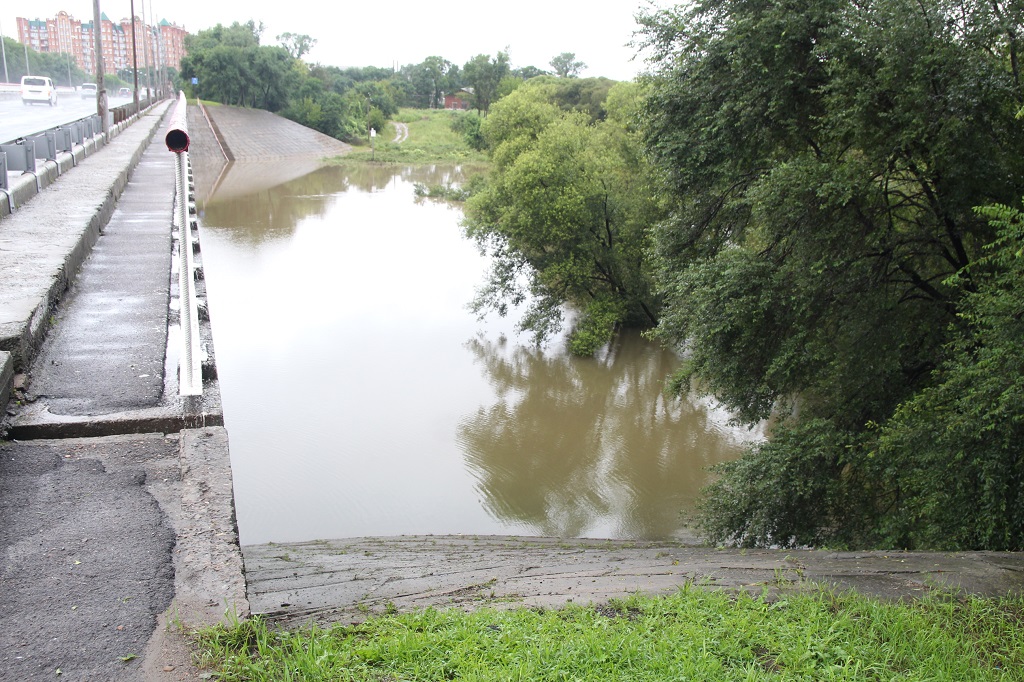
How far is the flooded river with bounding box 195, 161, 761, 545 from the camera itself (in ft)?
42.3

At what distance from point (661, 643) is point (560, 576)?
2006 millimetres

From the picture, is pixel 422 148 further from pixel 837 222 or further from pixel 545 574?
pixel 545 574

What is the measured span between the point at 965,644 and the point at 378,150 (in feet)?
237

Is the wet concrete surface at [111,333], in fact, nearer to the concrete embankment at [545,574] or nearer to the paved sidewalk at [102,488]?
the paved sidewalk at [102,488]

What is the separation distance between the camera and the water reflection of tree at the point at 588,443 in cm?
1329

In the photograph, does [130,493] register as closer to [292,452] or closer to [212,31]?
[292,452]

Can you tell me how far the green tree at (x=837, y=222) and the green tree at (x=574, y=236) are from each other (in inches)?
370

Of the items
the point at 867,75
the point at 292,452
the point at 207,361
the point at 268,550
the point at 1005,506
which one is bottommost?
the point at 292,452

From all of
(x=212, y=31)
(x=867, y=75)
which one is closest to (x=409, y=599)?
(x=867, y=75)

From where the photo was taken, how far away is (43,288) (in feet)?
25.6

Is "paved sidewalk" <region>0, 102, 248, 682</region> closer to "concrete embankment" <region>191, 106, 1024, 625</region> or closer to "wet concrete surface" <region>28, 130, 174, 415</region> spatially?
"wet concrete surface" <region>28, 130, 174, 415</region>

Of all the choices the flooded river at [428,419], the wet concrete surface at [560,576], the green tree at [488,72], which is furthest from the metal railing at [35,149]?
the green tree at [488,72]

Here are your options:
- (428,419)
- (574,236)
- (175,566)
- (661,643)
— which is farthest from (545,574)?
(574,236)

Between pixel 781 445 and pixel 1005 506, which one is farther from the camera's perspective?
pixel 781 445
